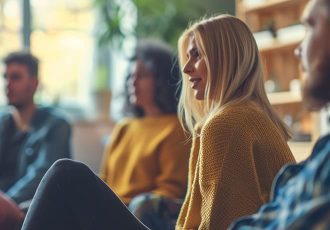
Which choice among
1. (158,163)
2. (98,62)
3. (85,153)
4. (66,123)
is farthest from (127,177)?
(98,62)

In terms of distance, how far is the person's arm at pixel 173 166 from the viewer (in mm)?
2585

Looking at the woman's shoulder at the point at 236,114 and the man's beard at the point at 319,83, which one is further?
the woman's shoulder at the point at 236,114

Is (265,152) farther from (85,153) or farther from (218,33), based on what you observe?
(85,153)

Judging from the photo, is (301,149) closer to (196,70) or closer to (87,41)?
(196,70)

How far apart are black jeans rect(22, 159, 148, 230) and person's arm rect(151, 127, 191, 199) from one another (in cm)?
101

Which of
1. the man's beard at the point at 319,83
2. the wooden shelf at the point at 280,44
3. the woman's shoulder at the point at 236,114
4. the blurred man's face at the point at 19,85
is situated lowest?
the blurred man's face at the point at 19,85

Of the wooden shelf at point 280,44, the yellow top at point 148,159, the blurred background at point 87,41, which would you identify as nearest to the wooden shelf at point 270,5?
the wooden shelf at point 280,44

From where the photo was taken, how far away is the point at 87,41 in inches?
164

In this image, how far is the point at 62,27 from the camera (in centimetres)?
413

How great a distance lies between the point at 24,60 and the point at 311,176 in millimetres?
2302

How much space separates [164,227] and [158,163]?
451 mm

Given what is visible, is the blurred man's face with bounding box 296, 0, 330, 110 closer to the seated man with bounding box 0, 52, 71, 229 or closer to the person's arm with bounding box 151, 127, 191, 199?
the person's arm with bounding box 151, 127, 191, 199

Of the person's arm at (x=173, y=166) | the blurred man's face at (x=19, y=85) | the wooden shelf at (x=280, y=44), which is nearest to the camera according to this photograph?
the person's arm at (x=173, y=166)

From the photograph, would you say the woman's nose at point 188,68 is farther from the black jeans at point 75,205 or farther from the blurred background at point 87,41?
the blurred background at point 87,41
